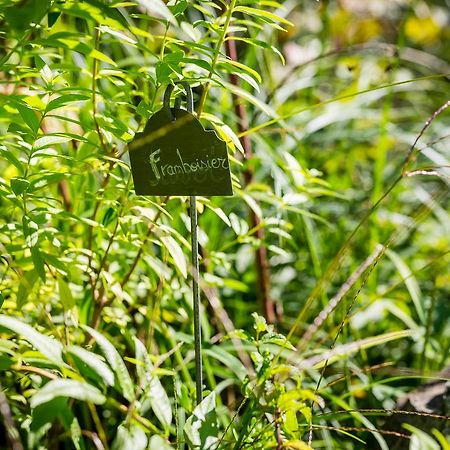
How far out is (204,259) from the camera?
1185 millimetres

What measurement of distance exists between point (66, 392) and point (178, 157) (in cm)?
34

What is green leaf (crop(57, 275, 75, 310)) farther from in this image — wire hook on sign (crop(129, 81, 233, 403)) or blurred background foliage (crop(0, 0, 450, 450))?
wire hook on sign (crop(129, 81, 233, 403))

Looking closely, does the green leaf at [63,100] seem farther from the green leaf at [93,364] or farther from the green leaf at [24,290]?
the green leaf at [93,364]

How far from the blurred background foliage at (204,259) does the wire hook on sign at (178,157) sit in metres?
0.04

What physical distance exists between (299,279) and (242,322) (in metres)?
0.28

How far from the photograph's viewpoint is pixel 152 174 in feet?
2.72

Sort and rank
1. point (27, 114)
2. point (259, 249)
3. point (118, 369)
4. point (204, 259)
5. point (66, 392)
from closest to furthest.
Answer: point (66, 392) < point (118, 369) < point (27, 114) < point (204, 259) < point (259, 249)

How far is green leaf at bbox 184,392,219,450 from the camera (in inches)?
27.7

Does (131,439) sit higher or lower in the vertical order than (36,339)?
lower

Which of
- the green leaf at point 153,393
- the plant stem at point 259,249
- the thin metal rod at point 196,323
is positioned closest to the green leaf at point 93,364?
the green leaf at point 153,393

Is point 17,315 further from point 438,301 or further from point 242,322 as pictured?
point 438,301

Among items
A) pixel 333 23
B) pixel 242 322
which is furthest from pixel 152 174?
pixel 333 23

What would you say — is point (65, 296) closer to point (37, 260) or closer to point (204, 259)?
point (37, 260)

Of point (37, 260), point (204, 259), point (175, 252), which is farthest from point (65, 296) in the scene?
point (204, 259)
